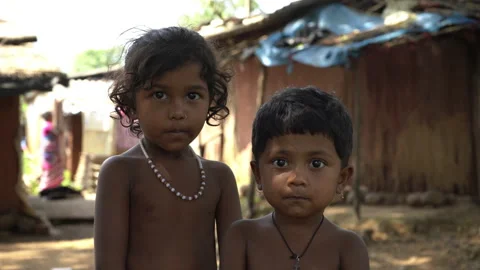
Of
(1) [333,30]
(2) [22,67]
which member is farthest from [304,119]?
(1) [333,30]

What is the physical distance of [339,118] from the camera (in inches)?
72.2

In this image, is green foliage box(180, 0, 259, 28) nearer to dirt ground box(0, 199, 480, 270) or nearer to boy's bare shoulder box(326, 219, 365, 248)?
boy's bare shoulder box(326, 219, 365, 248)

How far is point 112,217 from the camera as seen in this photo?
6.59 ft

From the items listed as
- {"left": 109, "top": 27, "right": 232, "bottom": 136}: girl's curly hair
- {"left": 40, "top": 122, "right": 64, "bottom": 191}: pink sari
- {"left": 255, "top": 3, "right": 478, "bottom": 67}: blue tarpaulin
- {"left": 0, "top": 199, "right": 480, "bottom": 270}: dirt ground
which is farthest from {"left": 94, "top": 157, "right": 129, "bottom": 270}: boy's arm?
{"left": 40, "top": 122, "right": 64, "bottom": 191}: pink sari

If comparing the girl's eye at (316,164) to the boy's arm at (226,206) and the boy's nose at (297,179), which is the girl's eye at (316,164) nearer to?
the boy's nose at (297,179)

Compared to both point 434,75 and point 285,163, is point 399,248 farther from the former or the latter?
point 285,163

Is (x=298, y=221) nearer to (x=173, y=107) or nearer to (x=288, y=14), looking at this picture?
(x=173, y=107)

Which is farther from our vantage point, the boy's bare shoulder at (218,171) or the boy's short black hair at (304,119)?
the boy's bare shoulder at (218,171)

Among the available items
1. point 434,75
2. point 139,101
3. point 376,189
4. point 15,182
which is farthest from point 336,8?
point 139,101

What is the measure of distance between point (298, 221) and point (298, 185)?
14 centimetres

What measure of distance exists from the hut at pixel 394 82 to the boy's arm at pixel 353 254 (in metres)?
7.22

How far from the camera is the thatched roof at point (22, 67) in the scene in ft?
28.5

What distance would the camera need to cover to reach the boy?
179 centimetres

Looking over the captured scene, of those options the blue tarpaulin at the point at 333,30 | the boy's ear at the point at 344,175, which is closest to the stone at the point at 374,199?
the blue tarpaulin at the point at 333,30
